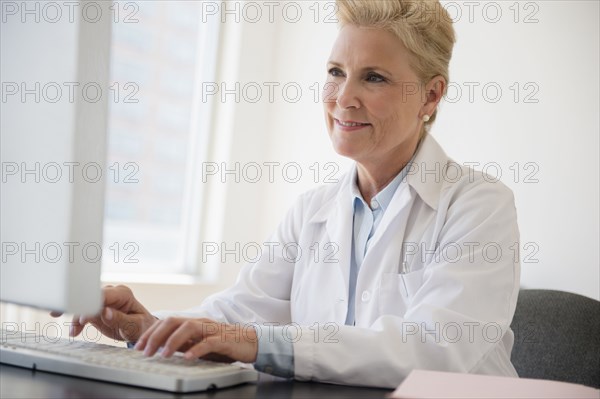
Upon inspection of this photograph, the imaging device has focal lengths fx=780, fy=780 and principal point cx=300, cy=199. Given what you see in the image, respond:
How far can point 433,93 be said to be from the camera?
6.30 ft

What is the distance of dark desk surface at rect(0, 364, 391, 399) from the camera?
97cm

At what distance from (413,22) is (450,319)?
755mm

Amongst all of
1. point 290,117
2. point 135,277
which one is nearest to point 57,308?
point 135,277

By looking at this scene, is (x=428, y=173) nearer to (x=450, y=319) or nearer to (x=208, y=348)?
(x=450, y=319)

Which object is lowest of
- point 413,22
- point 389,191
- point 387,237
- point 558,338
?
point 558,338

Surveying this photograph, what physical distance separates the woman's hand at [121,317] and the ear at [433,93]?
85 cm

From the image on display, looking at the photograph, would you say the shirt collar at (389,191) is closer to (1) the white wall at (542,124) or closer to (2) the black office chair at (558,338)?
(2) the black office chair at (558,338)

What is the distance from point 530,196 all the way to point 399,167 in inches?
43.8

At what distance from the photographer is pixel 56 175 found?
0.86 m

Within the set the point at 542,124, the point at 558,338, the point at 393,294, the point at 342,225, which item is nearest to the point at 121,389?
the point at 393,294

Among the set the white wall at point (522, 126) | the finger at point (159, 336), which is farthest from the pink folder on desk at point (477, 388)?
the white wall at point (522, 126)

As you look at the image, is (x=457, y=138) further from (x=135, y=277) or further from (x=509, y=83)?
(x=135, y=277)

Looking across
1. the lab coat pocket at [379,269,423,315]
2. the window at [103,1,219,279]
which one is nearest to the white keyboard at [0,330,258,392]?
the lab coat pocket at [379,269,423,315]

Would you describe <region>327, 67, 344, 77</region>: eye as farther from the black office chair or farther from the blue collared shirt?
the black office chair
